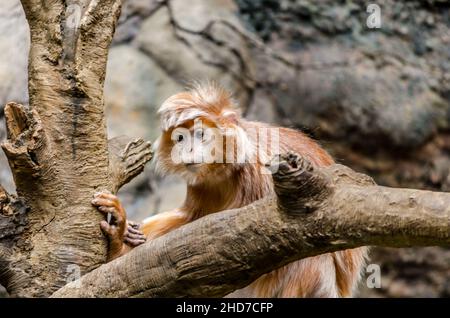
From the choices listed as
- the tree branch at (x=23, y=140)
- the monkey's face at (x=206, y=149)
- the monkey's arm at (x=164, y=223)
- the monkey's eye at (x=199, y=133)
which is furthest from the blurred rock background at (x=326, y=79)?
the tree branch at (x=23, y=140)

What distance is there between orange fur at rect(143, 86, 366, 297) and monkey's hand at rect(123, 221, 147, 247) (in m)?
0.51

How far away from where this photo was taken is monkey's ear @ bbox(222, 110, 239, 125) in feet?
12.7

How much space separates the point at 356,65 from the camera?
6.46 meters

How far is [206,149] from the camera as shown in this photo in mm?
3811

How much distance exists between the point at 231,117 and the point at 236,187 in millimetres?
351

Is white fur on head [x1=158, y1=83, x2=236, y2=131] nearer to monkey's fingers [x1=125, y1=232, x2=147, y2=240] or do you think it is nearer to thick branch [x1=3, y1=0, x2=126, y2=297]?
monkey's fingers [x1=125, y1=232, x2=147, y2=240]

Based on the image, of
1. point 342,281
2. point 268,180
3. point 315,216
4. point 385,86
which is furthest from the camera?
point 385,86

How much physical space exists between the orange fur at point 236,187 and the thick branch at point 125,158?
50 cm

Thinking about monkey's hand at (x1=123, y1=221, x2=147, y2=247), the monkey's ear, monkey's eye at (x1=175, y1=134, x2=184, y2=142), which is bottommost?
monkey's hand at (x1=123, y1=221, x2=147, y2=247)

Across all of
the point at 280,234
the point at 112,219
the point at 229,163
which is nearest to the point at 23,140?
the point at 112,219

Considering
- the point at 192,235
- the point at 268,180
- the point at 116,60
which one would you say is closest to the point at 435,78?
the point at 116,60

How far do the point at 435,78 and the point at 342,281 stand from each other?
276 centimetres

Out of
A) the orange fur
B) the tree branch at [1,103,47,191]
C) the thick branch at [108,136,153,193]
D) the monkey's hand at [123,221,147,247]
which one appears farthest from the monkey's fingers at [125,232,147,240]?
the tree branch at [1,103,47,191]

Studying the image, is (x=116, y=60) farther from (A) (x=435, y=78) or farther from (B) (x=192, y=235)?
(B) (x=192, y=235)
